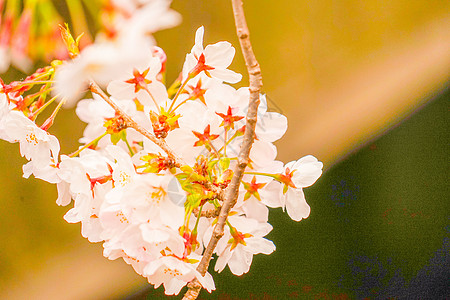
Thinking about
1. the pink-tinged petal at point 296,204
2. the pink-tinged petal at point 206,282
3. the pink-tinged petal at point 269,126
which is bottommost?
the pink-tinged petal at point 206,282

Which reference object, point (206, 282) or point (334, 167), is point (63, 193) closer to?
point (206, 282)

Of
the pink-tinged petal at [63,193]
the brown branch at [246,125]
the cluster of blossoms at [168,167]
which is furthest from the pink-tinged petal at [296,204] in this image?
the pink-tinged petal at [63,193]

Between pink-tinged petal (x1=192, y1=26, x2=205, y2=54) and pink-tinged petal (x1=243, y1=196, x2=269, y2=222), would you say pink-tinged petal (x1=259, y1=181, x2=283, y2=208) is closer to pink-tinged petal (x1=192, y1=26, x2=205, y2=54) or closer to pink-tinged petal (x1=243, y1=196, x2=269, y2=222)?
pink-tinged petal (x1=243, y1=196, x2=269, y2=222)

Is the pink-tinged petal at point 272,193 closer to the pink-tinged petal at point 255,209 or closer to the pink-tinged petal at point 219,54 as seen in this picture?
the pink-tinged petal at point 255,209

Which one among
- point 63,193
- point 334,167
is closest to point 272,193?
point 63,193

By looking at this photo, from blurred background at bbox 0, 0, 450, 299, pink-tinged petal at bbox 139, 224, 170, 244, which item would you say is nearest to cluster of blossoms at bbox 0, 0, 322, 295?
pink-tinged petal at bbox 139, 224, 170, 244

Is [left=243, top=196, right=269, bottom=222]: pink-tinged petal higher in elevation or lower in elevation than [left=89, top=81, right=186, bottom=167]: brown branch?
lower

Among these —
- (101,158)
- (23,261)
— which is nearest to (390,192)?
(101,158)
